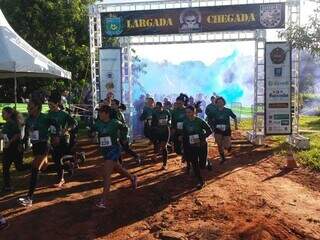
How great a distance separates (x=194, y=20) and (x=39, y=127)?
9.89 meters

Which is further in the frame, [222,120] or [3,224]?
[222,120]

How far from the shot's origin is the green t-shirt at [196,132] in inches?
462

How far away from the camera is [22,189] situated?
1195 centimetres

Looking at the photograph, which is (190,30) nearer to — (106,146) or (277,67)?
(277,67)

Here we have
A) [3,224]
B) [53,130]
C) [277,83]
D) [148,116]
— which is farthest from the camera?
[277,83]

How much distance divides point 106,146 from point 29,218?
1848mm

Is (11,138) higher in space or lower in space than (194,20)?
lower

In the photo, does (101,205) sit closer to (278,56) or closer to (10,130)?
(10,130)

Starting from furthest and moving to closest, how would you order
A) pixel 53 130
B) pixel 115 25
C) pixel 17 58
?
pixel 115 25 < pixel 17 58 < pixel 53 130

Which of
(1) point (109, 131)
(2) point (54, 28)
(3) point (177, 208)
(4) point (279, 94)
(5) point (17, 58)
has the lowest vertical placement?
(3) point (177, 208)

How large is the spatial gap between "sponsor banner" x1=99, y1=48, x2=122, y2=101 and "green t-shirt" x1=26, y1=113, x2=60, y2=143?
359 inches

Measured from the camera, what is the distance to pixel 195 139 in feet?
38.5

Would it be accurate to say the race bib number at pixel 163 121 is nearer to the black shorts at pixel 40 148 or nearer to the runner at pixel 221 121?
the runner at pixel 221 121

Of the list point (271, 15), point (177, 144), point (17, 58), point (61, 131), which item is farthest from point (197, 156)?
point (271, 15)
